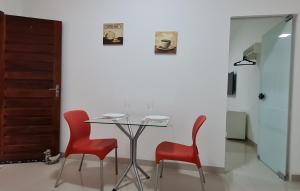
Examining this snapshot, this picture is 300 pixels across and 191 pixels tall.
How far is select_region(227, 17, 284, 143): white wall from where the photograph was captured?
4.63 meters

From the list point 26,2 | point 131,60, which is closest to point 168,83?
point 131,60

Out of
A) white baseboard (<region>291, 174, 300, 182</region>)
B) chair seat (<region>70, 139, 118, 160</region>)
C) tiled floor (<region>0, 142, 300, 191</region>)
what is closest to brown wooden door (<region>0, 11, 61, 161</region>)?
tiled floor (<region>0, 142, 300, 191</region>)

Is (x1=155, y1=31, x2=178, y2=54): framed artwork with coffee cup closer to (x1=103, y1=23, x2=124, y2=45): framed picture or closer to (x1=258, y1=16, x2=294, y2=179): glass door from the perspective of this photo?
Answer: (x1=103, y1=23, x2=124, y2=45): framed picture

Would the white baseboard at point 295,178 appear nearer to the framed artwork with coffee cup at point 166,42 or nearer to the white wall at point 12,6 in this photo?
the framed artwork with coffee cup at point 166,42

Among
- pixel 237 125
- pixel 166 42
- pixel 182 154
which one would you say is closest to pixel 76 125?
pixel 182 154

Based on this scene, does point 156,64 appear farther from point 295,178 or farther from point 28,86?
point 295,178

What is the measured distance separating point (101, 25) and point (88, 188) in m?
2.24

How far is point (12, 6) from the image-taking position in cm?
340

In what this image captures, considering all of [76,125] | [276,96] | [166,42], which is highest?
[166,42]

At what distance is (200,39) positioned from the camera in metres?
3.02

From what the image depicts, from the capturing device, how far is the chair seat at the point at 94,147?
7.80 feet

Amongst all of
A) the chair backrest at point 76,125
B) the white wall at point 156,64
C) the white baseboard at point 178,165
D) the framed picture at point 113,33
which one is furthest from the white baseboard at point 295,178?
the framed picture at point 113,33

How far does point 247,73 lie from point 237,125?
1188 mm

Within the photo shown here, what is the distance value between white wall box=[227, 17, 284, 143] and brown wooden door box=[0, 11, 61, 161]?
11.8 feet
